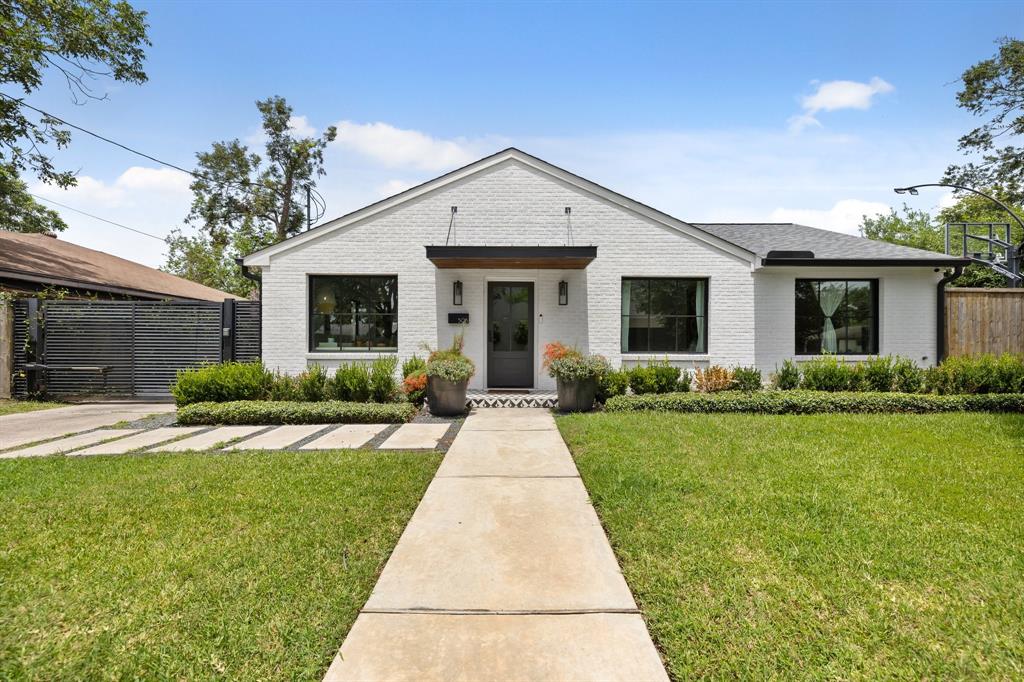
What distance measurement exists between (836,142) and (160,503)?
15562 mm

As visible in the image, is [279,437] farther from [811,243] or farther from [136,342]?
[811,243]

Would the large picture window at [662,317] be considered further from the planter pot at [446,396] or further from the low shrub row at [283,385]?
the low shrub row at [283,385]

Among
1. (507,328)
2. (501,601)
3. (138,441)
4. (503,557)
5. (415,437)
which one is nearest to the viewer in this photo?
(501,601)

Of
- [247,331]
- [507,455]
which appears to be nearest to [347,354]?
[247,331]

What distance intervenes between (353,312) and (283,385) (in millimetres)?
2132

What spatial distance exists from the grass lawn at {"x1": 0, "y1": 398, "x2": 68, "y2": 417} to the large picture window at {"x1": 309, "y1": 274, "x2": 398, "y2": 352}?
5.23m

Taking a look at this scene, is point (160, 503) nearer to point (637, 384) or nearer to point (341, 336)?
point (341, 336)

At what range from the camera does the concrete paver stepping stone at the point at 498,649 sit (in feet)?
6.04

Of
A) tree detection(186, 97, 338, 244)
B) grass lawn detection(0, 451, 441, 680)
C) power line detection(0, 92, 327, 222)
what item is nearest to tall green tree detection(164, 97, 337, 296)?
tree detection(186, 97, 338, 244)

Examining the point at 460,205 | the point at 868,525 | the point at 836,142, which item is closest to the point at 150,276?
the point at 460,205

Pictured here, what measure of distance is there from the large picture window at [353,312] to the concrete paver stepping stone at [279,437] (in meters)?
2.94

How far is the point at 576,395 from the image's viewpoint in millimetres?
8055

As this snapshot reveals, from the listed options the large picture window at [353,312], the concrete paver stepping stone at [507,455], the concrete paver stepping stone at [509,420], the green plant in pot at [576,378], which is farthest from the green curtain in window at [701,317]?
the large picture window at [353,312]

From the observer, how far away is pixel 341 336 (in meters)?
9.80
